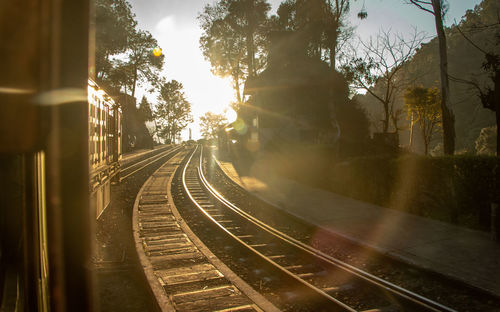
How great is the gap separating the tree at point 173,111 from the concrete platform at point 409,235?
77.6m

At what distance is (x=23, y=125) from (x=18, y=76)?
0.20m

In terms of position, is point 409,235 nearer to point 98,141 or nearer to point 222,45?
point 98,141

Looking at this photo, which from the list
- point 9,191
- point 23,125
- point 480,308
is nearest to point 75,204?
point 9,191

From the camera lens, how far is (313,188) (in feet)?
49.9

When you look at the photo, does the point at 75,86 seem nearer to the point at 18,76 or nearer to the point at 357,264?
the point at 18,76

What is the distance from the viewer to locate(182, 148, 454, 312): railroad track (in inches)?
183

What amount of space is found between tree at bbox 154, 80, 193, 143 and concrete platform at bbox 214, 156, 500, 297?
7755 cm

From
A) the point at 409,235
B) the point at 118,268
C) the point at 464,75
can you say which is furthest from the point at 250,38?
the point at 464,75

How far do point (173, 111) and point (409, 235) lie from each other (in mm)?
84536

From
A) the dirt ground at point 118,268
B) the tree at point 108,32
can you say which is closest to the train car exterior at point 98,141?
the dirt ground at point 118,268

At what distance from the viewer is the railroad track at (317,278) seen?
464cm

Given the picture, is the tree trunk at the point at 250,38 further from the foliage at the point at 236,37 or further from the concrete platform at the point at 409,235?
the concrete platform at the point at 409,235

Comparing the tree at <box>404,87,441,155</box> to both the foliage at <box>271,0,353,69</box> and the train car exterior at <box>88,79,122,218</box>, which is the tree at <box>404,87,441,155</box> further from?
the train car exterior at <box>88,79,122,218</box>

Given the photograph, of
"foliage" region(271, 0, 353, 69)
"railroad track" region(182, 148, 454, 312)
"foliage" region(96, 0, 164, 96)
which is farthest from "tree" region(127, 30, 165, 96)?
"railroad track" region(182, 148, 454, 312)
